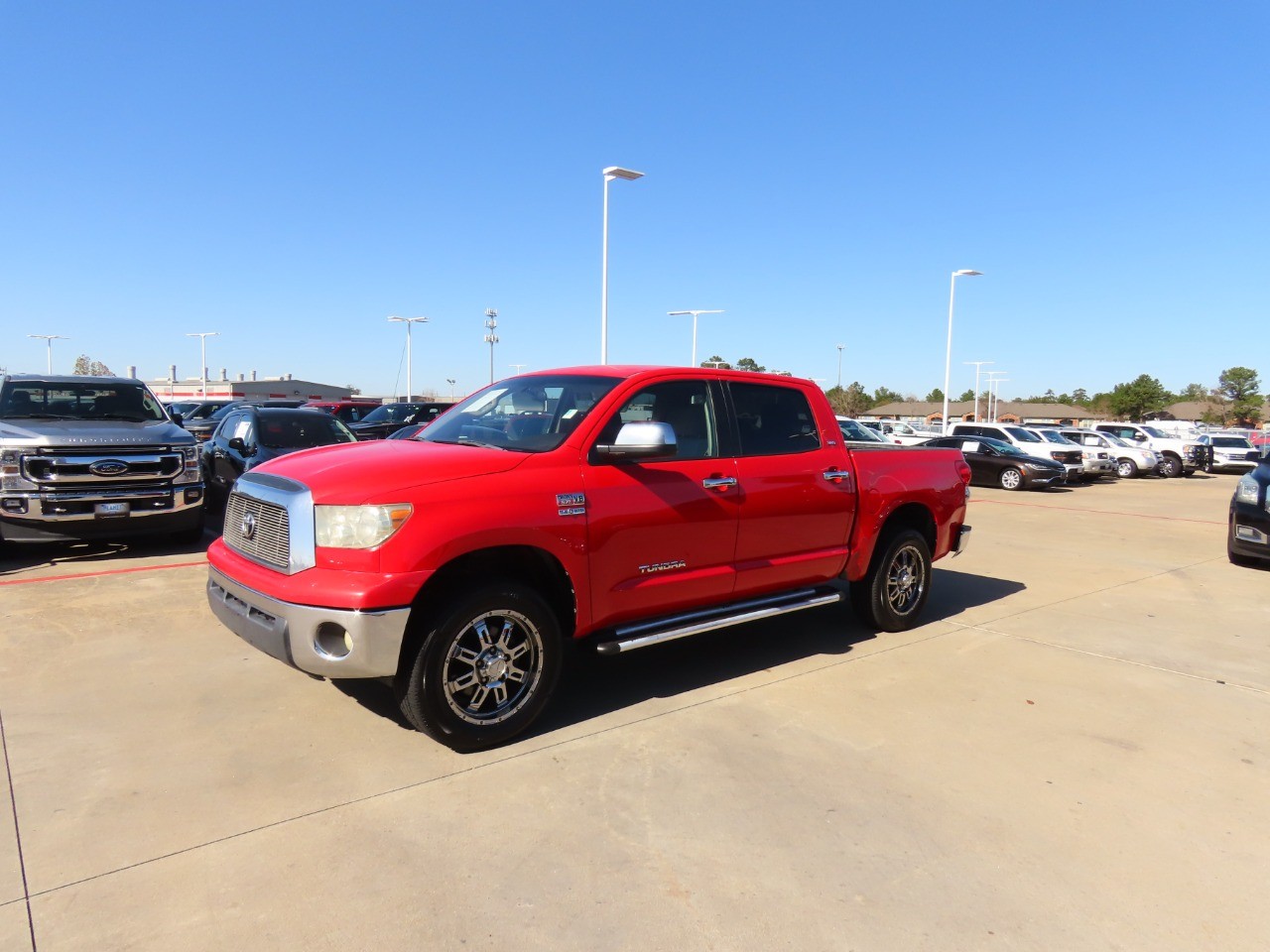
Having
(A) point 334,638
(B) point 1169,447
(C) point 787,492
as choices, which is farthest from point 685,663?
(B) point 1169,447

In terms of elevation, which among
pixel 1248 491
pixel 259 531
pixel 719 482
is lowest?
pixel 1248 491

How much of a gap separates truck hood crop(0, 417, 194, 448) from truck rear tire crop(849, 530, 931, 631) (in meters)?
6.96

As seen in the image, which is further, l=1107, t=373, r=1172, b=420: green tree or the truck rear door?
l=1107, t=373, r=1172, b=420: green tree

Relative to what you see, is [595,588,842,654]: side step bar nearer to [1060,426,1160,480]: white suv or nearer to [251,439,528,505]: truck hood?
[251,439,528,505]: truck hood

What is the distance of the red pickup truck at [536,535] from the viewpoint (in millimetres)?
3646

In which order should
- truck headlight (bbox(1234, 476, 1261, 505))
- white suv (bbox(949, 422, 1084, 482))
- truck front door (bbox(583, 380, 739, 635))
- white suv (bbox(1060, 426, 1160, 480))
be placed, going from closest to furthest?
truck front door (bbox(583, 380, 739, 635)) → truck headlight (bbox(1234, 476, 1261, 505)) → white suv (bbox(949, 422, 1084, 482)) → white suv (bbox(1060, 426, 1160, 480))

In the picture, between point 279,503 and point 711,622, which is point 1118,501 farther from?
point 279,503

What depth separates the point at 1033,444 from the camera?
22.6 m

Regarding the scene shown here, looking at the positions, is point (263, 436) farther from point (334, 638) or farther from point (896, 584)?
point (896, 584)

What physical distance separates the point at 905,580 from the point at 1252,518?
560 centimetres

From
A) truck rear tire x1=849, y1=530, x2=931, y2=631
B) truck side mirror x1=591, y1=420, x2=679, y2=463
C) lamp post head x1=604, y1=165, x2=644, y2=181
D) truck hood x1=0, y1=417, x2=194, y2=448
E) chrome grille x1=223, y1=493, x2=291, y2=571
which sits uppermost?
lamp post head x1=604, y1=165, x2=644, y2=181

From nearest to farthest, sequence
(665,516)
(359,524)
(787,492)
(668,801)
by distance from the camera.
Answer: (668,801) → (359,524) → (665,516) → (787,492)

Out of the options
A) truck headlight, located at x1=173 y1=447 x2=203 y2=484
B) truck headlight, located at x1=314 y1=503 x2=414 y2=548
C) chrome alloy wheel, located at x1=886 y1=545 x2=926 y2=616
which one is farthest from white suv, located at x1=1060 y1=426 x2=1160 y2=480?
truck headlight, located at x1=314 y1=503 x2=414 y2=548

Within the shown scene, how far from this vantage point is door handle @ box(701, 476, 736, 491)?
4715 millimetres
